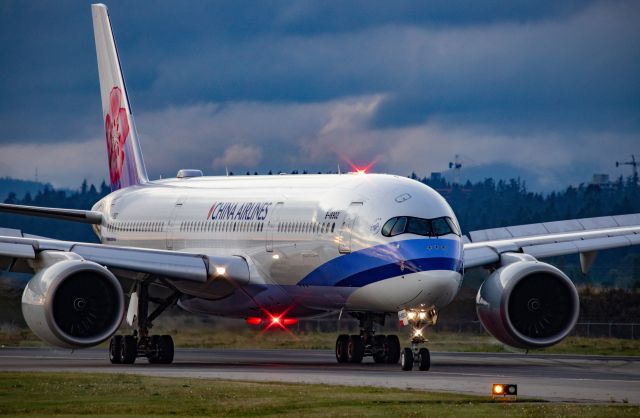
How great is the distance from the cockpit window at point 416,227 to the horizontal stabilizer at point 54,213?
503 inches

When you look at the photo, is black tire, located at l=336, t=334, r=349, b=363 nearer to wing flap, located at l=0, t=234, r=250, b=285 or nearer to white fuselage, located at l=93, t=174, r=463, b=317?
white fuselage, located at l=93, t=174, r=463, b=317

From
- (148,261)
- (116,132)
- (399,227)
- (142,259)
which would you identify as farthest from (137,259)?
(116,132)

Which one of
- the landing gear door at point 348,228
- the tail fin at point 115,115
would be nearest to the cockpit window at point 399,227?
the landing gear door at point 348,228

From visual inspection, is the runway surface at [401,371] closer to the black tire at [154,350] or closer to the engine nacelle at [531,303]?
the black tire at [154,350]

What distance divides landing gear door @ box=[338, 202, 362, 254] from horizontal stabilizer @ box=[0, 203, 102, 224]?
1100 cm

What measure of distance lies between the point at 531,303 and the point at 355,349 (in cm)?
457

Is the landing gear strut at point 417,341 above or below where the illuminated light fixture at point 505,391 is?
above

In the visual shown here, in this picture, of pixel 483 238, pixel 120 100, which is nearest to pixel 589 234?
pixel 483 238

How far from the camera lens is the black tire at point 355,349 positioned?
3994cm

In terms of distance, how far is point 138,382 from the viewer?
30484 millimetres

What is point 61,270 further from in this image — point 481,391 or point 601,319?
point 601,319

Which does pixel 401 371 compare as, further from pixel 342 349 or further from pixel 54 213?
pixel 54 213

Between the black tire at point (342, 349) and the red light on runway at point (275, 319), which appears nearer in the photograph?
the black tire at point (342, 349)

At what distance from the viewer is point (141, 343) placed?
41.5m
